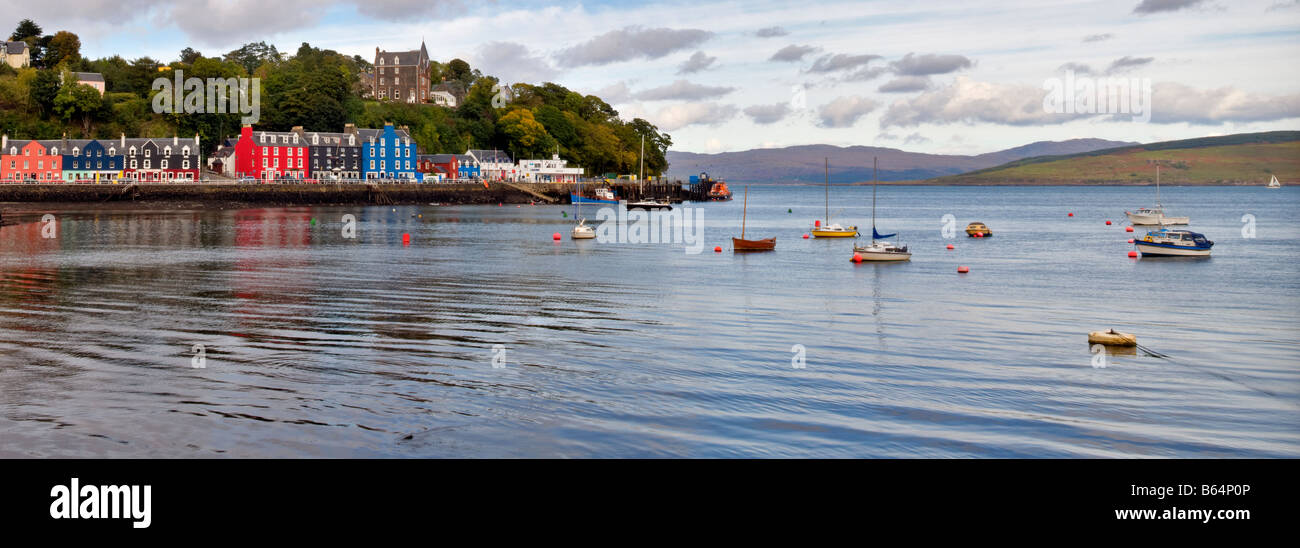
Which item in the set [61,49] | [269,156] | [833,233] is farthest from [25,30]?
[833,233]

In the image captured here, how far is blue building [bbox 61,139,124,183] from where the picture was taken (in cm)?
11081

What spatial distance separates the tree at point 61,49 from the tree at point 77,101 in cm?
2404

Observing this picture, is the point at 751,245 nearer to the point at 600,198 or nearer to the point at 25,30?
the point at 600,198

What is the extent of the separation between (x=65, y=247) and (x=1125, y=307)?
47.3 m

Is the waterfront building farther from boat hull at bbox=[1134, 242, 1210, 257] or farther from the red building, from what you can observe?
boat hull at bbox=[1134, 242, 1210, 257]

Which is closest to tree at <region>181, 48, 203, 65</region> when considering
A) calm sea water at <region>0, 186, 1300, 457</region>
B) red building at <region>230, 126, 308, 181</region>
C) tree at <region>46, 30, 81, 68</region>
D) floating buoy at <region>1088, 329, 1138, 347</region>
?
tree at <region>46, 30, 81, 68</region>

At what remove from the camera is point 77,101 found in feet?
405

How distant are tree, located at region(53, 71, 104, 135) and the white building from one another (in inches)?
2112
